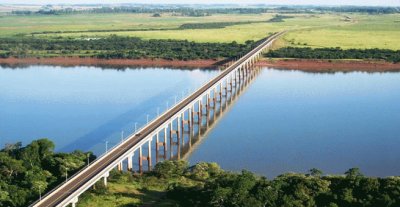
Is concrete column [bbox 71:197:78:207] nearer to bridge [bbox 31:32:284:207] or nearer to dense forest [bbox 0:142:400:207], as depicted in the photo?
bridge [bbox 31:32:284:207]

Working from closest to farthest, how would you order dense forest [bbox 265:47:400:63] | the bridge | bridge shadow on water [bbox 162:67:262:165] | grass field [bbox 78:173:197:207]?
the bridge
grass field [bbox 78:173:197:207]
bridge shadow on water [bbox 162:67:262:165]
dense forest [bbox 265:47:400:63]

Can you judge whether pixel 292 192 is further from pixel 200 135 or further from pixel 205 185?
pixel 200 135

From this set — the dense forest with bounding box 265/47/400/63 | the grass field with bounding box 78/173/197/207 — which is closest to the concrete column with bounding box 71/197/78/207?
the grass field with bounding box 78/173/197/207

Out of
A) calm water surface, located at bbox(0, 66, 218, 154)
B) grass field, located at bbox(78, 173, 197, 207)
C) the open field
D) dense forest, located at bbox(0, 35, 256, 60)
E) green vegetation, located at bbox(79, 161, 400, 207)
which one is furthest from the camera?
the open field

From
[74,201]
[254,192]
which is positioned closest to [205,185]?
[254,192]

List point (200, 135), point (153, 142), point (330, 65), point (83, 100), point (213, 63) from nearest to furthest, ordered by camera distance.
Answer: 1. point (153, 142)
2. point (200, 135)
3. point (83, 100)
4. point (330, 65)
5. point (213, 63)

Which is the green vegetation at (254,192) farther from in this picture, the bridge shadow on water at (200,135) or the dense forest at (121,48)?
the dense forest at (121,48)
